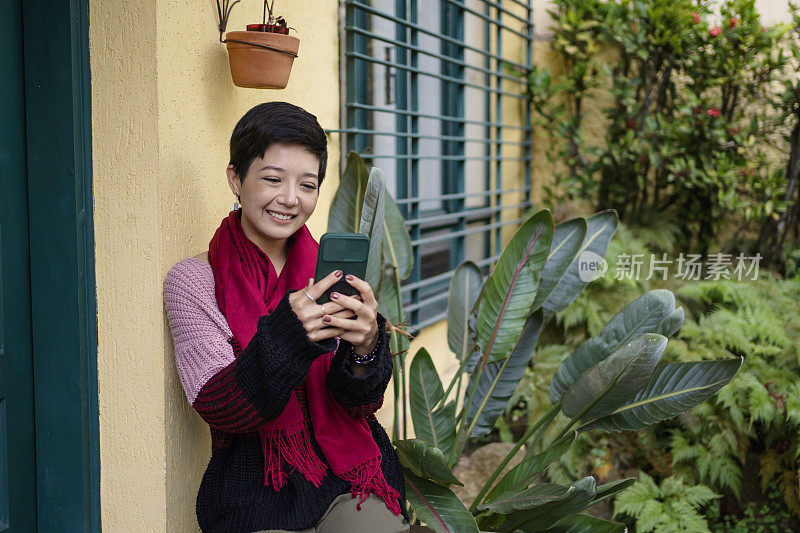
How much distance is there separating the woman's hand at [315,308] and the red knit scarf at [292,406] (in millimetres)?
219

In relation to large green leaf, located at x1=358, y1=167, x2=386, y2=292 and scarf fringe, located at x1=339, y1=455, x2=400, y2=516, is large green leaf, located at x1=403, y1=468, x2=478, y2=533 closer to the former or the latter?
scarf fringe, located at x1=339, y1=455, x2=400, y2=516

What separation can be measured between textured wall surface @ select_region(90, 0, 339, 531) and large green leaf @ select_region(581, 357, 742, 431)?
127cm

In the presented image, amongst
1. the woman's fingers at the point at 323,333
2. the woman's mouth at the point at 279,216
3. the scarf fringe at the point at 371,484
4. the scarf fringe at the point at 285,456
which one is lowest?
the scarf fringe at the point at 371,484

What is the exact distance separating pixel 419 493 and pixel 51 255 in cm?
122

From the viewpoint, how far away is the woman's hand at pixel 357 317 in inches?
57.3

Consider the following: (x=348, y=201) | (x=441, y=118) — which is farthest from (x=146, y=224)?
(x=441, y=118)

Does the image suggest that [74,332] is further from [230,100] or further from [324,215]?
[324,215]

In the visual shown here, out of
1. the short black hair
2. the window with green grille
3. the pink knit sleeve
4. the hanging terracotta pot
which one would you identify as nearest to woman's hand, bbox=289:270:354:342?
the pink knit sleeve

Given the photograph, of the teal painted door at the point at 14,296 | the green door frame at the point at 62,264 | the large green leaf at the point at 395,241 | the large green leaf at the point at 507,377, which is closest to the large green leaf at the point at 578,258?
the large green leaf at the point at 507,377

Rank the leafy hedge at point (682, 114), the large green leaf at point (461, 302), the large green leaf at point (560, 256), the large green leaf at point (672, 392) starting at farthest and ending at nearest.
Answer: the leafy hedge at point (682, 114), the large green leaf at point (461, 302), the large green leaf at point (560, 256), the large green leaf at point (672, 392)

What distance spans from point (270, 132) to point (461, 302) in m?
1.26

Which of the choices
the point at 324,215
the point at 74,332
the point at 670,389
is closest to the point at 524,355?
the point at 670,389

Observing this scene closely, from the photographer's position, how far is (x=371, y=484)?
1.71 m

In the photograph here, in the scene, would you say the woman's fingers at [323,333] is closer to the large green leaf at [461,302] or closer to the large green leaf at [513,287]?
the large green leaf at [513,287]
